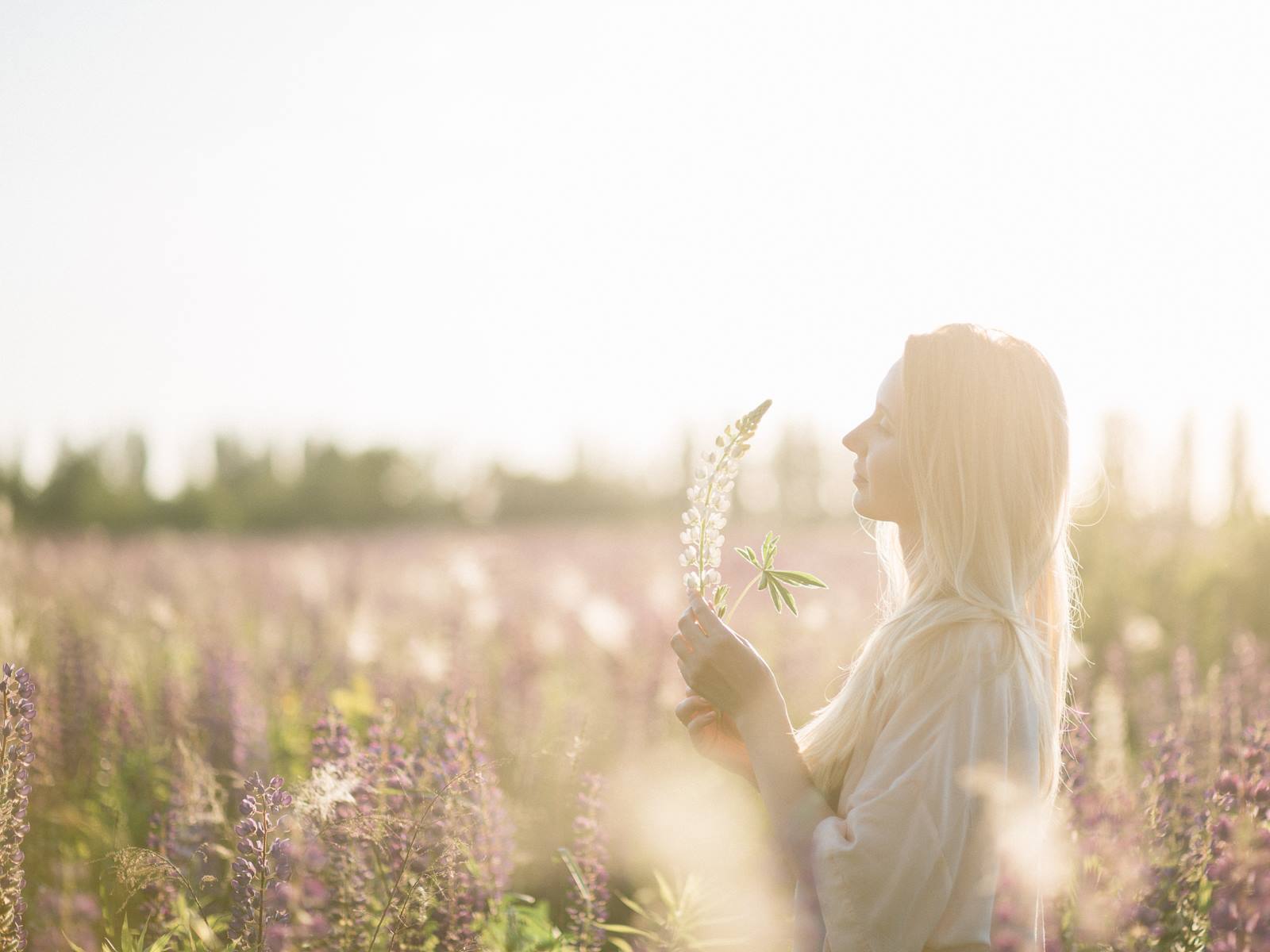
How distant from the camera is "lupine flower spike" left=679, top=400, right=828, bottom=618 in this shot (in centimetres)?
196

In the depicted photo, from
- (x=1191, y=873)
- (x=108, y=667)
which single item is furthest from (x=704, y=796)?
(x=108, y=667)

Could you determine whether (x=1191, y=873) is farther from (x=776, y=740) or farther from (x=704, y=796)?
(x=704, y=796)

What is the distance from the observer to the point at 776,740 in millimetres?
1952

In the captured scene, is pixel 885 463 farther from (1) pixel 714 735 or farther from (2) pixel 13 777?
(2) pixel 13 777

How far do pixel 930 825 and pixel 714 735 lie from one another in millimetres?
610

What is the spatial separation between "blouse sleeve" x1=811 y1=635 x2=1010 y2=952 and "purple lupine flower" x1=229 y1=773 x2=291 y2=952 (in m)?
1.06

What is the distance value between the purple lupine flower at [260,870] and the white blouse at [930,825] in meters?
1.07

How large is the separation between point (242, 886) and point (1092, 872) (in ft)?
7.24

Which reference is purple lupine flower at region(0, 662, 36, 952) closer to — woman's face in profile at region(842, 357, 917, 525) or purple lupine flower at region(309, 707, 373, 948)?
purple lupine flower at region(309, 707, 373, 948)

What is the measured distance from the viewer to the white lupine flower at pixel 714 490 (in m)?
1.96

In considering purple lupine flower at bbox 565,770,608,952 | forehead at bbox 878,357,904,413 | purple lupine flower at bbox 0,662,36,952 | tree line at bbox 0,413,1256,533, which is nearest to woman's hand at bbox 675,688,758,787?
purple lupine flower at bbox 565,770,608,952

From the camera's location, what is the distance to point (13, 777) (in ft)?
7.29

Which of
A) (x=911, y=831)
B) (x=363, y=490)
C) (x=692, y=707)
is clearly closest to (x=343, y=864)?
(x=692, y=707)

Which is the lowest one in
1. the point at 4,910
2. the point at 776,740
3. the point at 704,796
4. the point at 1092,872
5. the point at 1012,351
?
the point at 704,796
